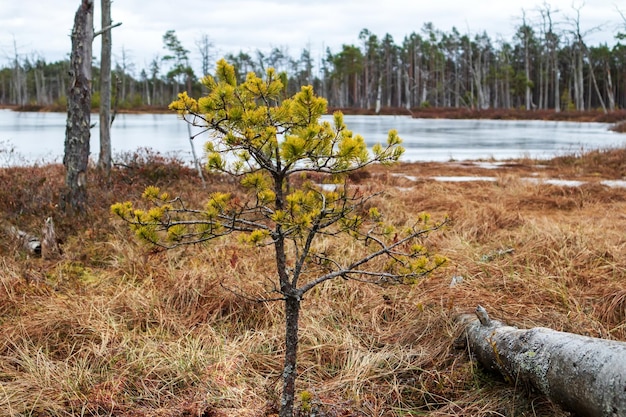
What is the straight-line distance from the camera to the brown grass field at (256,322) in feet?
9.09

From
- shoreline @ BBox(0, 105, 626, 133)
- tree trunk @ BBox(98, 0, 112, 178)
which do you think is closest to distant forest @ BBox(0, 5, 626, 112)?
shoreline @ BBox(0, 105, 626, 133)

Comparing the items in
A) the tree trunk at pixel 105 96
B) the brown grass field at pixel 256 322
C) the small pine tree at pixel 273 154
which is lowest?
the brown grass field at pixel 256 322

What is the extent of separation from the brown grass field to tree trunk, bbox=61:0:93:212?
0.36 meters

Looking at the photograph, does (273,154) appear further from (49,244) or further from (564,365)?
(49,244)

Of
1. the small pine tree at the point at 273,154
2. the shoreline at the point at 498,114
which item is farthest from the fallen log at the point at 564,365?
the shoreline at the point at 498,114

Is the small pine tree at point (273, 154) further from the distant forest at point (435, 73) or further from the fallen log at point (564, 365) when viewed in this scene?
the distant forest at point (435, 73)

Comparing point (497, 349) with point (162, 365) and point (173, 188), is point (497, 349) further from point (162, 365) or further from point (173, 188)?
point (173, 188)

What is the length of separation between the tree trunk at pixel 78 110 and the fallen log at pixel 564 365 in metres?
5.03

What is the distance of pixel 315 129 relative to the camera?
213 centimetres

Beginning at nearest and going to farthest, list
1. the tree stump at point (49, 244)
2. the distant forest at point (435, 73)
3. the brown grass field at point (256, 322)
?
the brown grass field at point (256, 322) → the tree stump at point (49, 244) → the distant forest at point (435, 73)

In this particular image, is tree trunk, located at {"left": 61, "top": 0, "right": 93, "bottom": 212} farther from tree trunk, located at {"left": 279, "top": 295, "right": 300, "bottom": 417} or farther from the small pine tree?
tree trunk, located at {"left": 279, "top": 295, "right": 300, "bottom": 417}

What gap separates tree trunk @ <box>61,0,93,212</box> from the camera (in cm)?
630

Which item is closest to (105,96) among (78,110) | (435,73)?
(78,110)

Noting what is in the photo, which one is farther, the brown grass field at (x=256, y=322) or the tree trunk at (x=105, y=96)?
the tree trunk at (x=105, y=96)
